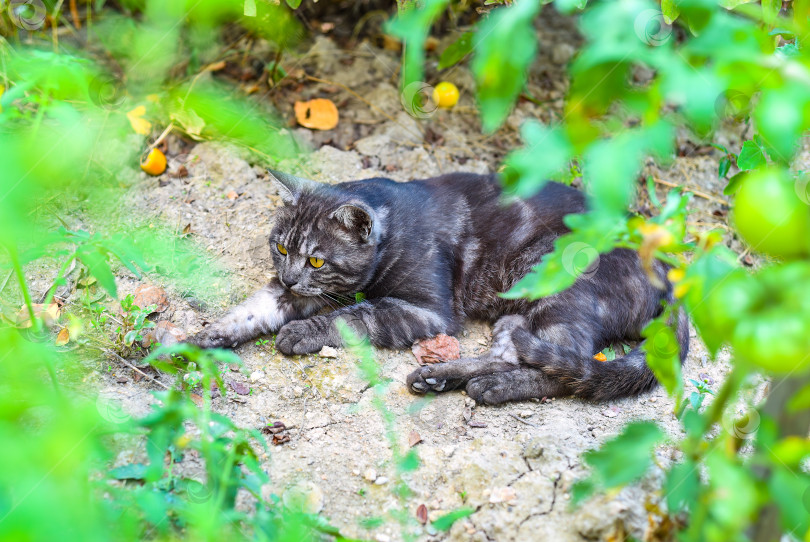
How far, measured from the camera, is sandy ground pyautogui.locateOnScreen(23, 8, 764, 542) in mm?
2342

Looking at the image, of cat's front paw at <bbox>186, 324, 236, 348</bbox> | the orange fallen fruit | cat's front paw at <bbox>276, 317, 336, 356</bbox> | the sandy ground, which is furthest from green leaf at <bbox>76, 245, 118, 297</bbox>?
the orange fallen fruit

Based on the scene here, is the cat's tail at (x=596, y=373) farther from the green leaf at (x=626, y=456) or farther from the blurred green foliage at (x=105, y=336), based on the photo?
the green leaf at (x=626, y=456)

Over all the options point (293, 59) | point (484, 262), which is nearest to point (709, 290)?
point (484, 262)

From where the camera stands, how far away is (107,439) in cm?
222

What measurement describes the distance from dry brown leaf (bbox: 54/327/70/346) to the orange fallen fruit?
4.88 feet

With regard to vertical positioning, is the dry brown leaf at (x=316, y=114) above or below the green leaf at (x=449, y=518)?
above

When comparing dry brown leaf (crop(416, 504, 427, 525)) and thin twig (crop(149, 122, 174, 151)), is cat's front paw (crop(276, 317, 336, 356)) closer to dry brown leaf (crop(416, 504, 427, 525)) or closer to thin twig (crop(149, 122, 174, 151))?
dry brown leaf (crop(416, 504, 427, 525))

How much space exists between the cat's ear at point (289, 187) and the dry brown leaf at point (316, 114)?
105 centimetres

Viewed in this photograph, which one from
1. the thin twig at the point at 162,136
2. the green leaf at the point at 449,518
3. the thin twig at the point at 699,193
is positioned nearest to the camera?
the green leaf at the point at 449,518

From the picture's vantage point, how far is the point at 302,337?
3309mm

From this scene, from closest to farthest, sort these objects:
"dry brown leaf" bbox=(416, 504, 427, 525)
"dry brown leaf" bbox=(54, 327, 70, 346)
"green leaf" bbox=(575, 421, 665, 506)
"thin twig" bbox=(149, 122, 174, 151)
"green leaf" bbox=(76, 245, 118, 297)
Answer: "green leaf" bbox=(575, 421, 665, 506)
"green leaf" bbox=(76, 245, 118, 297)
"dry brown leaf" bbox=(416, 504, 427, 525)
"dry brown leaf" bbox=(54, 327, 70, 346)
"thin twig" bbox=(149, 122, 174, 151)

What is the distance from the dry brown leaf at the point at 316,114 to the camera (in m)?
4.64

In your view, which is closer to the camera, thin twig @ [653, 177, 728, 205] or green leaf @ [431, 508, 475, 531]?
green leaf @ [431, 508, 475, 531]

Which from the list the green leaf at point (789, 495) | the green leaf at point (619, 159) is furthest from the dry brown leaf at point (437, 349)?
the green leaf at point (619, 159)
